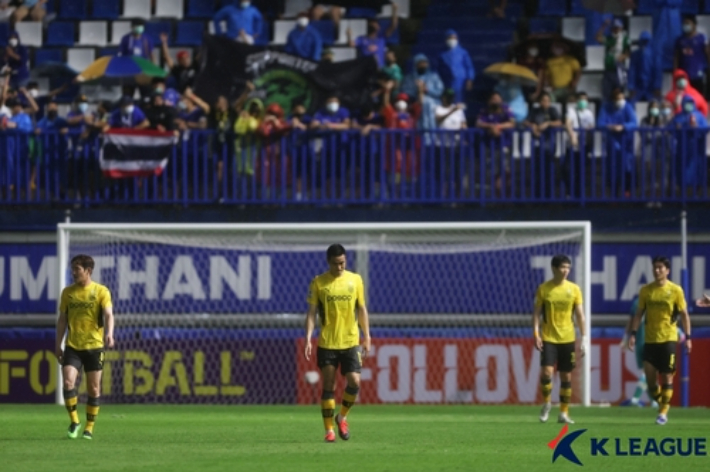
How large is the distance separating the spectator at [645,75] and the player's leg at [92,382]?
1257 centimetres

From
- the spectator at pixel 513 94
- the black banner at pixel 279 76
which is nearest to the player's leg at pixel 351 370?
the black banner at pixel 279 76

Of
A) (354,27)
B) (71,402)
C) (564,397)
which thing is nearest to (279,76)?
(354,27)

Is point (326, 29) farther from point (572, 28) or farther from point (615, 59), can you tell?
point (615, 59)

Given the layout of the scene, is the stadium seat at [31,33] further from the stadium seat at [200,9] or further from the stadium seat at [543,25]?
the stadium seat at [543,25]

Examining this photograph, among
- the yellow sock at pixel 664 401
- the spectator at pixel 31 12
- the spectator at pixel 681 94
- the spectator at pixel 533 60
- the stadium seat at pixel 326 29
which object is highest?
the spectator at pixel 31 12

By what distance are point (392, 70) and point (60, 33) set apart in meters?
6.60

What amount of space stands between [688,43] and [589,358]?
595cm

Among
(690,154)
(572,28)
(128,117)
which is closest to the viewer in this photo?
→ (690,154)

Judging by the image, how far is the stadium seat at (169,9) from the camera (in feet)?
89.5

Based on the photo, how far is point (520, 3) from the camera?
2728 cm

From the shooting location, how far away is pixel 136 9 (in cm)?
2759

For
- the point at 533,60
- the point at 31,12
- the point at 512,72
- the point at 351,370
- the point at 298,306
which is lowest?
the point at 351,370

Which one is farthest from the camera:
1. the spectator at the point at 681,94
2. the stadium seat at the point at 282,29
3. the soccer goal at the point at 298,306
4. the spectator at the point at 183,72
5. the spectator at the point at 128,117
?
the stadium seat at the point at 282,29

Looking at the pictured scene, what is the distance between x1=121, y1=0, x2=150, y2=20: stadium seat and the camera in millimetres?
27469
